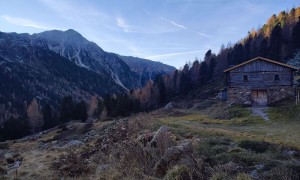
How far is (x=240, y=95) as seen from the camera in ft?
153

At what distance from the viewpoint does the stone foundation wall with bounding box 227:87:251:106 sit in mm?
45438

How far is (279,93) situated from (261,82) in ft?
10.4

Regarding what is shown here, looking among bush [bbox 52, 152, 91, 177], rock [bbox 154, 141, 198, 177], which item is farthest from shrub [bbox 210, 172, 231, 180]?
bush [bbox 52, 152, 91, 177]

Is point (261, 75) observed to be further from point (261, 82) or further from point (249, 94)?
point (249, 94)

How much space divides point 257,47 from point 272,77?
2683 inches

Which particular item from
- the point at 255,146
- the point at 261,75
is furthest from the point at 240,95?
the point at 255,146

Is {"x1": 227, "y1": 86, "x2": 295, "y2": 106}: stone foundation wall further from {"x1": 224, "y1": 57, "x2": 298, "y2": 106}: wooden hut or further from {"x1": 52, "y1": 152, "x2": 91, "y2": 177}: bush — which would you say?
{"x1": 52, "y1": 152, "x2": 91, "y2": 177}: bush

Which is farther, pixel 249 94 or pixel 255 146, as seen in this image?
pixel 249 94

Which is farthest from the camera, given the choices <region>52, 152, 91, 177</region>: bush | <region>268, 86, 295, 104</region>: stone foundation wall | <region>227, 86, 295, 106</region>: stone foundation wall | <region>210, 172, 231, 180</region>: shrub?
<region>227, 86, 295, 106</region>: stone foundation wall

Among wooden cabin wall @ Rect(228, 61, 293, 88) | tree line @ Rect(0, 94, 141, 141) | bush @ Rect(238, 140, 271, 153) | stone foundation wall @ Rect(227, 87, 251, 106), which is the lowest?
tree line @ Rect(0, 94, 141, 141)

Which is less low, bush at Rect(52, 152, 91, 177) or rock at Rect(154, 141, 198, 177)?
rock at Rect(154, 141, 198, 177)

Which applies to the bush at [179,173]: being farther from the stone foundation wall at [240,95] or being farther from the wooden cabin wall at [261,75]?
the wooden cabin wall at [261,75]

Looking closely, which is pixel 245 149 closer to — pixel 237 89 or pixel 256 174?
pixel 256 174

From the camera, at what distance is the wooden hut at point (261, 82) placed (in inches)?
1766
